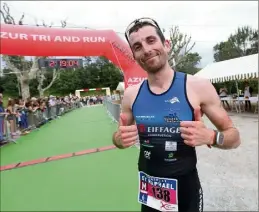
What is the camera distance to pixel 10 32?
19.5 ft

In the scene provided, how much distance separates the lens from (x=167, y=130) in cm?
174

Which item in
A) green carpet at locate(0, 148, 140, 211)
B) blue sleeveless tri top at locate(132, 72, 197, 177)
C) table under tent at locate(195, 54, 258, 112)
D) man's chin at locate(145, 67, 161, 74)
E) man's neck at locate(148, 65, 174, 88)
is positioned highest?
table under tent at locate(195, 54, 258, 112)

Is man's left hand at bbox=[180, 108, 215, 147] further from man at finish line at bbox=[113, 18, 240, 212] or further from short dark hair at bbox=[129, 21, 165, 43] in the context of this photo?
short dark hair at bbox=[129, 21, 165, 43]

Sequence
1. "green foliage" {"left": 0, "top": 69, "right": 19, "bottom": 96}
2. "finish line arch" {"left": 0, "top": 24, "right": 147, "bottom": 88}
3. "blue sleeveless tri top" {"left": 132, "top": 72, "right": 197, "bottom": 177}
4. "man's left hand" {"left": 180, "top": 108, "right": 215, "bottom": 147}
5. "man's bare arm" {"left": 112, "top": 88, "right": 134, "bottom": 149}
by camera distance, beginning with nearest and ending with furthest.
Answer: "man's left hand" {"left": 180, "top": 108, "right": 215, "bottom": 147}, "blue sleeveless tri top" {"left": 132, "top": 72, "right": 197, "bottom": 177}, "man's bare arm" {"left": 112, "top": 88, "right": 134, "bottom": 149}, "finish line arch" {"left": 0, "top": 24, "right": 147, "bottom": 88}, "green foliage" {"left": 0, "top": 69, "right": 19, "bottom": 96}

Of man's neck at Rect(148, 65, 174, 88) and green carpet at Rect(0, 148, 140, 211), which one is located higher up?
man's neck at Rect(148, 65, 174, 88)

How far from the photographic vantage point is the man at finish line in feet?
5.69

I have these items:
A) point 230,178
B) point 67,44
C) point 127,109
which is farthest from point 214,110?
Answer: point 67,44

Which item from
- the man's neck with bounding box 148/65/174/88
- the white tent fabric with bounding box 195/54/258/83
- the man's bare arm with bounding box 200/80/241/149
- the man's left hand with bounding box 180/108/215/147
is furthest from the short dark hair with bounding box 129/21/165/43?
the white tent fabric with bounding box 195/54/258/83

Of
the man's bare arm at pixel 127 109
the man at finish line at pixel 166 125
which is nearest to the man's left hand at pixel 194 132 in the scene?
the man at finish line at pixel 166 125

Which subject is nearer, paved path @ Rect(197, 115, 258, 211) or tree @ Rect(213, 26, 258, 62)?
paved path @ Rect(197, 115, 258, 211)

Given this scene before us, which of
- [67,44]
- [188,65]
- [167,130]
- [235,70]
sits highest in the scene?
[188,65]

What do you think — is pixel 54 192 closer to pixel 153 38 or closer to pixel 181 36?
pixel 153 38

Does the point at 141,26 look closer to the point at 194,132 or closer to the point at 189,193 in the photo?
the point at 194,132

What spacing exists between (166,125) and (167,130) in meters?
0.03
